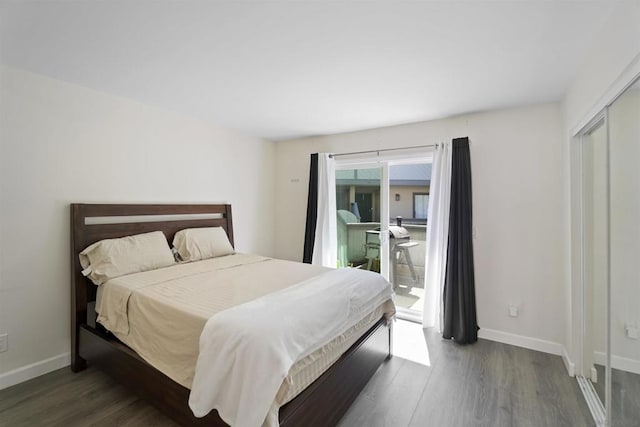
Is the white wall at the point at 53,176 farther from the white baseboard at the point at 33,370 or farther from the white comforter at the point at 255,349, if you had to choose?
the white comforter at the point at 255,349

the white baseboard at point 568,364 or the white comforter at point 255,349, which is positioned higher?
the white comforter at point 255,349

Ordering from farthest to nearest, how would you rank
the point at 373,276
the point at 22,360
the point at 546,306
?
the point at 546,306, the point at 373,276, the point at 22,360

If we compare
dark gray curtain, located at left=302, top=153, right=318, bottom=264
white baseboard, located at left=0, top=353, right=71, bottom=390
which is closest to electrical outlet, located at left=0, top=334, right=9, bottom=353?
white baseboard, located at left=0, top=353, right=71, bottom=390

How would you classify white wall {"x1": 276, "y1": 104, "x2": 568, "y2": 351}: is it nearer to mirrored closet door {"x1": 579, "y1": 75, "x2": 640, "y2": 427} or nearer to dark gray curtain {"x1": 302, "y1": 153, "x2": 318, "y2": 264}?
mirrored closet door {"x1": 579, "y1": 75, "x2": 640, "y2": 427}

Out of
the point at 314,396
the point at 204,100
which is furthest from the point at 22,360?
the point at 204,100

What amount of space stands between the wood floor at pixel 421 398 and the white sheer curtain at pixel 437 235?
655 mm

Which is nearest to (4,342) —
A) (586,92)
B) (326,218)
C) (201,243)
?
(201,243)

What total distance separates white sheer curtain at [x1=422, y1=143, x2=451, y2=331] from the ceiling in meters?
Result: 0.62

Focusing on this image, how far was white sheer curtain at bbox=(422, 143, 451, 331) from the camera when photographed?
3.12 m

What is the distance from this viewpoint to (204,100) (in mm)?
2809

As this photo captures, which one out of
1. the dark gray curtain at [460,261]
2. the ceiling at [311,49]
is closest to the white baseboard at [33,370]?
the ceiling at [311,49]

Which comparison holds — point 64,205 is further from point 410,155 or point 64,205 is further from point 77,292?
point 410,155

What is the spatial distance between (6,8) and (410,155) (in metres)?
3.45

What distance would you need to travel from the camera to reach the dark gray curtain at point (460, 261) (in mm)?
2893
